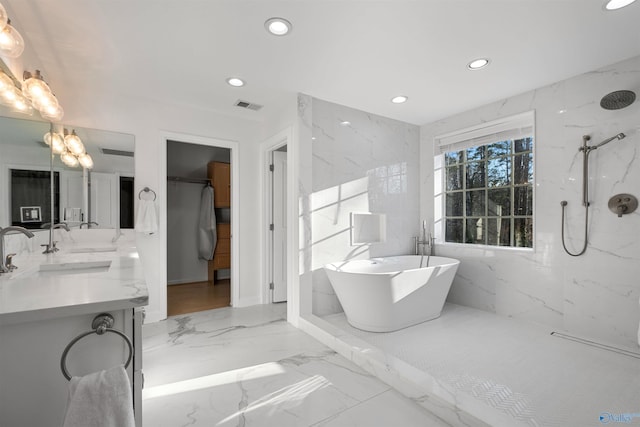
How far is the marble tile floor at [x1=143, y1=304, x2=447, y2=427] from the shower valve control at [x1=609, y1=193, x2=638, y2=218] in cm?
226

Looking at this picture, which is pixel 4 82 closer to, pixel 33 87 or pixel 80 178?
pixel 33 87

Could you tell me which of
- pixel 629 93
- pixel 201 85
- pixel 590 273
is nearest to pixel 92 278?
pixel 201 85

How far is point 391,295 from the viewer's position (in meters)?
2.63

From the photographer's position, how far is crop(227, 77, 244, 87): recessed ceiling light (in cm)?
273

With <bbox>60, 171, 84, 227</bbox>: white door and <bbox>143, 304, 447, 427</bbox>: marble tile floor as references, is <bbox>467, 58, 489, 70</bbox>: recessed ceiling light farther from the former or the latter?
<bbox>60, 171, 84, 227</bbox>: white door

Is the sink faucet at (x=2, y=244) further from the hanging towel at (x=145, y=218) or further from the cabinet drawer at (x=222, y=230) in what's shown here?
the cabinet drawer at (x=222, y=230)

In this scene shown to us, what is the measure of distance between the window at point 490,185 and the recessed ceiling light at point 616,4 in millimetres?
1302

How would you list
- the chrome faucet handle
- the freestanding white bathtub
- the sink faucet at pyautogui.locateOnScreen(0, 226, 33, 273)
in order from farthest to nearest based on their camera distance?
the freestanding white bathtub
the chrome faucet handle
the sink faucet at pyautogui.locateOnScreen(0, 226, 33, 273)

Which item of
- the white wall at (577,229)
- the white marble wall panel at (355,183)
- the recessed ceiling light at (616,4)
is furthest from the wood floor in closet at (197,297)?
the recessed ceiling light at (616,4)

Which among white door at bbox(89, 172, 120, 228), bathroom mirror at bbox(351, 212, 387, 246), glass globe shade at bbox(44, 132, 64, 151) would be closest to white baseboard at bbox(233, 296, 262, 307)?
bathroom mirror at bbox(351, 212, 387, 246)

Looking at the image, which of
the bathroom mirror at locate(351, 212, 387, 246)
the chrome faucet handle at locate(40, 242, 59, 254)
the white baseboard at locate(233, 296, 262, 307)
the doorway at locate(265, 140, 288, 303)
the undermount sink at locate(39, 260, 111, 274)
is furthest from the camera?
the doorway at locate(265, 140, 288, 303)

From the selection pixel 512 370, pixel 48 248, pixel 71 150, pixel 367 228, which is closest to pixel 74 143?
pixel 71 150

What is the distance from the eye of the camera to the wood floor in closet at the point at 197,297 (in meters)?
3.66

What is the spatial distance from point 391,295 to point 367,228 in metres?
1.07
